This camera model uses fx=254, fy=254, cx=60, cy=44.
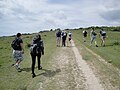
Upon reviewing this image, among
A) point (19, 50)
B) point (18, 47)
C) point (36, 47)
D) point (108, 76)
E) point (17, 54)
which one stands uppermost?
point (36, 47)

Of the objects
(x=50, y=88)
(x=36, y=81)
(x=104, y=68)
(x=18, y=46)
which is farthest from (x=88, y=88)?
(x=18, y=46)

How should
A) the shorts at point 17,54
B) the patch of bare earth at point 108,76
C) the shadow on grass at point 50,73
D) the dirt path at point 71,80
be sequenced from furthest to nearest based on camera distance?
1. the shorts at point 17,54
2. the shadow on grass at point 50,73
3. the patch of bare earth at point 108,76
4. the dirt path at point 71,80

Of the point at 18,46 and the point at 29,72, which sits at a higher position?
the point at 18,46

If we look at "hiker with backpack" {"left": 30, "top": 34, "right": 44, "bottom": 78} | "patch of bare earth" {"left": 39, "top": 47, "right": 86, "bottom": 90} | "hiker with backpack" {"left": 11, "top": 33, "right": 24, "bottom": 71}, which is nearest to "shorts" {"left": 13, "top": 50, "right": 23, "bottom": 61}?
"hiker with backpack" {"left": 11, "top": 33, "right": 24, "bottom": 71}

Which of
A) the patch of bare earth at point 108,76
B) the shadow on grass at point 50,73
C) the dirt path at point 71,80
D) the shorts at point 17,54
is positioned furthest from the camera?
the shorts at point 17,54

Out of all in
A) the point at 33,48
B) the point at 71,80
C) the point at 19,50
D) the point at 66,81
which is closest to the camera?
the point at 66,81

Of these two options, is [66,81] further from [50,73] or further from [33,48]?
[33,48]

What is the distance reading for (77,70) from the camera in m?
16.5

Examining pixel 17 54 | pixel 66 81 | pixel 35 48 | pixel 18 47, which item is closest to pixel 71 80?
pixel 66 81

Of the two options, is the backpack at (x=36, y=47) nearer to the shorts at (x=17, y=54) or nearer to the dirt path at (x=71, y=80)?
the dirt path at (x=71, y=80)

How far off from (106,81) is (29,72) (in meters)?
5.69

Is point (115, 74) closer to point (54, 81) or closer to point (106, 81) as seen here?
point (106, 81)

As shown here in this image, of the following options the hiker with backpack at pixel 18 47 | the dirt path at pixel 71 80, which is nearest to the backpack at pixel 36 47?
the hiker with backpack at pixel 18 47

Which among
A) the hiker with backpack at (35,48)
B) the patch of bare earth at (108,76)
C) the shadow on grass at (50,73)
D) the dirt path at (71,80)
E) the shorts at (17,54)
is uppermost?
the hiker with backpack at (35,48)
